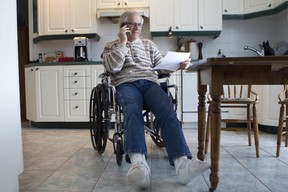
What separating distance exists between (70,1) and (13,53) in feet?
9.06

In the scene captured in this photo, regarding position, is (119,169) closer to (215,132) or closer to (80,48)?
(215,132)

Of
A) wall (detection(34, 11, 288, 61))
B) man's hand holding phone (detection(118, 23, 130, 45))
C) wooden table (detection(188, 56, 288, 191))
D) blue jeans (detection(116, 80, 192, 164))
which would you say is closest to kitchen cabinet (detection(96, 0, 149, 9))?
wall (detection(34, 11, 288, 61))

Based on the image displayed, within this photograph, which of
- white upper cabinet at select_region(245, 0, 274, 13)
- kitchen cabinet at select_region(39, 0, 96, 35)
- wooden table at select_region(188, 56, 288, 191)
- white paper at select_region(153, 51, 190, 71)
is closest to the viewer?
wooden table at select_region(188, 56, 288, 191)

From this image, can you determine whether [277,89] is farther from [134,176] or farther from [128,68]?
[134,176]

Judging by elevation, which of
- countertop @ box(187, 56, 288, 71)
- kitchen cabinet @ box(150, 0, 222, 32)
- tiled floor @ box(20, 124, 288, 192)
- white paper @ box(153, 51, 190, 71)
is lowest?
tiled floor @ box(20, 124, 288, 192)

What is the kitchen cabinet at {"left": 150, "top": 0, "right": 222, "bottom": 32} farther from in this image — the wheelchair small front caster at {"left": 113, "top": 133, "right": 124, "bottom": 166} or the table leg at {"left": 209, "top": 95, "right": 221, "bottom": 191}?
the table leg at {"left": 209, "top": 95, "right": 221, "bottom": 191}

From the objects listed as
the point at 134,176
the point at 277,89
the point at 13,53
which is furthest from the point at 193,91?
the point at 13,53

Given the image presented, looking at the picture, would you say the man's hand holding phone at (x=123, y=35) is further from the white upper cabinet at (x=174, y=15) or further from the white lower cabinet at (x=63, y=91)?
the white upper cabinet at (x=174, y=15)

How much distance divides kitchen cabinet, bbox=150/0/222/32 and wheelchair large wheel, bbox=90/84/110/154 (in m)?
1.78

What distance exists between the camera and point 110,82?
6.56 feet

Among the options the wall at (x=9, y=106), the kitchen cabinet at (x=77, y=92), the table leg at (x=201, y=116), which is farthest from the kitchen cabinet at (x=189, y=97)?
the wall at (x=9, y=106)

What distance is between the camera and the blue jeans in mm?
1537

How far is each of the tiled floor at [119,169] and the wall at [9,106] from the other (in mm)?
328

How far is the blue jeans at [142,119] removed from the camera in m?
1.54
